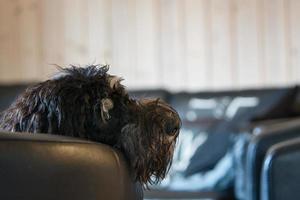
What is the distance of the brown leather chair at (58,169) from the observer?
32.3 inches

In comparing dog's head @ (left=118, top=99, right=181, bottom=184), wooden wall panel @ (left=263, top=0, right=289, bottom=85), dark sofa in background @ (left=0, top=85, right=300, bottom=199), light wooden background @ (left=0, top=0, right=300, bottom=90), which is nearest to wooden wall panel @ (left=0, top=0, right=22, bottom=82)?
light wooden background @ (left=0, top=0, right=300, bottom=90)

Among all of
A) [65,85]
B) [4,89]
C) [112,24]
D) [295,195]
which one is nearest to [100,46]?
[112,24]

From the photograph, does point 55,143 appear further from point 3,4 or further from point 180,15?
point 3,4

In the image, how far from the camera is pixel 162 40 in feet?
12.1

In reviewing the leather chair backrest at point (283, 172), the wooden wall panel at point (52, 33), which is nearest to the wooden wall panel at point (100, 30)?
the wooden wall panel at point (52, 33)

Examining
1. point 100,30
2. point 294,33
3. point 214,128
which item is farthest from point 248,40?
point 100,30

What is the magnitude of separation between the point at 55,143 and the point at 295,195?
1411 mm

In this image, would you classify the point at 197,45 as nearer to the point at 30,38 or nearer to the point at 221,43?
the point at 221,43

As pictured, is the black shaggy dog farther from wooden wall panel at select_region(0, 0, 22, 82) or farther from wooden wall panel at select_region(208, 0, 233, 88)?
wooden wall panel at select_region(0, 0, 22, 82)

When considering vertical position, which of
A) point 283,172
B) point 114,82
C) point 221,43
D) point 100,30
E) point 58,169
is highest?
point 100,30

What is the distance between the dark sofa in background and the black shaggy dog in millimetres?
1512

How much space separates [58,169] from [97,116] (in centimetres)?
32

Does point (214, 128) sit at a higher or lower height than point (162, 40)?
lower

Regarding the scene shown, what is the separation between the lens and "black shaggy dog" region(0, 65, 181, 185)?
1.08 m
